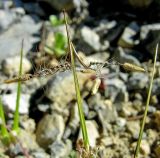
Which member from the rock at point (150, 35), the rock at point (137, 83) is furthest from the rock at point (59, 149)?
the rock at point (150, 35)

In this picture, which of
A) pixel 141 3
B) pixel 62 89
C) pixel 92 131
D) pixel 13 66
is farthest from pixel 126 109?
pixel 141 3

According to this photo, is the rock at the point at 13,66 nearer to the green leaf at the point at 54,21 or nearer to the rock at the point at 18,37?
the rock at the point at 18,37

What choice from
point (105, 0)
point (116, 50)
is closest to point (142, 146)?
point (116, 50)

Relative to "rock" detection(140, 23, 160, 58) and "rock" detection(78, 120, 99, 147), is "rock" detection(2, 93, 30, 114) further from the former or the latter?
"rock" detection(140, 23, 160, 58)

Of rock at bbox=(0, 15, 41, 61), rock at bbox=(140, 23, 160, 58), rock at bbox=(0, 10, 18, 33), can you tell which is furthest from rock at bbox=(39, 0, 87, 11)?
rock at bbox=(140, 23, 160, 58)

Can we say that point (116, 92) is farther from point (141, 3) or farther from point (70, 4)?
point (70, 4)
